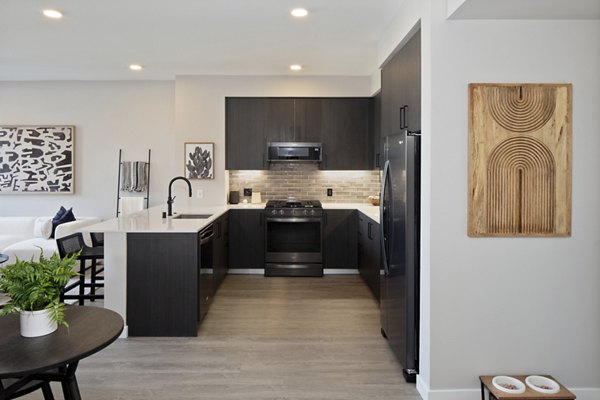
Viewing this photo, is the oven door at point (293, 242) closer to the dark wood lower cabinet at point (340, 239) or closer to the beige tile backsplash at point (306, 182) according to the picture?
the dark wood lower cabinet at point (340, 239)

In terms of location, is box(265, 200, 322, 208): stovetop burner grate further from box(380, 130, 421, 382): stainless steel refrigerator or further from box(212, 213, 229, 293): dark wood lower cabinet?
box(380, 130, 421, 382): stainless steel refrigerator

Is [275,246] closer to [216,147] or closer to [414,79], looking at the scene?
[216,147]

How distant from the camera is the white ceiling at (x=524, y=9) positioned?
89.0 inches

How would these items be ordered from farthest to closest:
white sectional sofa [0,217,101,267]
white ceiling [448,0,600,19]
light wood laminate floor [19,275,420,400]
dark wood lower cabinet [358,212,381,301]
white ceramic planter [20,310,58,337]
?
white sectional sofa [0,217,101,267]
dark wood lower cabinet [358,212,381,301]
light wood laminate floor [19,275,420,400]
white ceiling [448,0,600,19]
white ceramic planter [20,310,58,337]

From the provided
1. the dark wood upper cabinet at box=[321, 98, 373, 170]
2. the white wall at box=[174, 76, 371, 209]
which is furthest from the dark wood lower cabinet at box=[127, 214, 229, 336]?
the dark wood upper cabinet at box=[321, 98, 373, 170]

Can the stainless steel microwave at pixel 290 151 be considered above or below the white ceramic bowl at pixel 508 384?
above

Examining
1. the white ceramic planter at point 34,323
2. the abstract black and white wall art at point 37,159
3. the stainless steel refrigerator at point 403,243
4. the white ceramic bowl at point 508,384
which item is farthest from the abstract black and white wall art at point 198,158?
the white ceramic bowl at point 508,384

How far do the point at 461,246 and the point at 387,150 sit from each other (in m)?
1.03

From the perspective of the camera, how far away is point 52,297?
1.82 m

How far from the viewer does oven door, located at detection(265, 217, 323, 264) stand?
5734 mm

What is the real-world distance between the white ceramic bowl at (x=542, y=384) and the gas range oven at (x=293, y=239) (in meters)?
3.39

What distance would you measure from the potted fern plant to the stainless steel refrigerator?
1.92m

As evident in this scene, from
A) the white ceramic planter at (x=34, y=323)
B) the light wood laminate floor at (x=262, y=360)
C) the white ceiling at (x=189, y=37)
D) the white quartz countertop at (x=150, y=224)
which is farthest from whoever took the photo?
the white quartz countertop at (x=150, y=224)

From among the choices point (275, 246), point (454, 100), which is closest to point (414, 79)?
point (454, 100)
